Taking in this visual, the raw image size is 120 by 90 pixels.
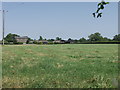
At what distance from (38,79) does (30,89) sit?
1.00 meters

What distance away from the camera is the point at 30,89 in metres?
4.73

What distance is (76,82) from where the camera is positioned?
5320 millimetres

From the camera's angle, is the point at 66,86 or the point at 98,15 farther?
the point at 66,86

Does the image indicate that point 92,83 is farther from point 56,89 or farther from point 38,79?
point 38,79

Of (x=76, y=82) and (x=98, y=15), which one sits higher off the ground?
(x=98, y=15)

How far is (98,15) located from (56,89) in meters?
2.63

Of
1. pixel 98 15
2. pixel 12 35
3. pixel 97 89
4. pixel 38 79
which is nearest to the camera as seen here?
pixel 98 15

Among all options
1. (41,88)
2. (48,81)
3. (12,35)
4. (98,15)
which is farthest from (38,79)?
(12,35)

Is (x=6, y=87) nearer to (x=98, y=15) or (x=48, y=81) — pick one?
(x=48, y=81)

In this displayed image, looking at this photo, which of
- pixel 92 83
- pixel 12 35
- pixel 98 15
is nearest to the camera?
pixel 98 15

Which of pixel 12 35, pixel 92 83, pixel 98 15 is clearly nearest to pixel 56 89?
pixel 92 83

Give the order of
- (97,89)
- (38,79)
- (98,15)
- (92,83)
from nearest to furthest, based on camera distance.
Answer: (98,15) → (97,89) → (92,83) → (38,79)

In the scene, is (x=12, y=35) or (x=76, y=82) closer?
(x=76, y=82)

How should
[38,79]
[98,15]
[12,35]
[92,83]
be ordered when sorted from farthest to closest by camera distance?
[12,35] < [38,79] < [92,83] < [98,15]
